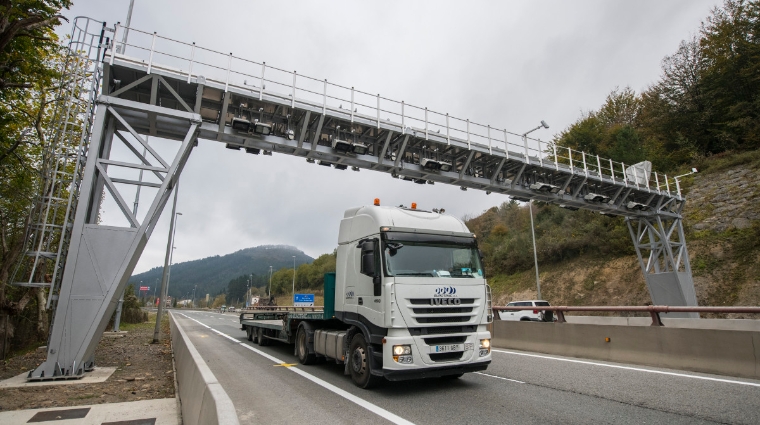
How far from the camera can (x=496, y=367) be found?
9.43 m

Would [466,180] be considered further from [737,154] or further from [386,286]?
[737,154]

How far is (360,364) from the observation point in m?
7.48

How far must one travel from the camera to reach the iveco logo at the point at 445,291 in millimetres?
7066

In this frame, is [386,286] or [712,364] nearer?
[386,286]

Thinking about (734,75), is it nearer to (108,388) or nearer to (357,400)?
(357,400)

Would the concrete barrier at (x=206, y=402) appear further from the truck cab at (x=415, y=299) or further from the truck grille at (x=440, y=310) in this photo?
the truck grille at (x=440, y=310)

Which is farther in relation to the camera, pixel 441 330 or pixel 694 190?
pixel 694 190

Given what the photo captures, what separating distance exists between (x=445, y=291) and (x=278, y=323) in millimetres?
7776

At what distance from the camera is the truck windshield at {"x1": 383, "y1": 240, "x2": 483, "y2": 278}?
7148 millimetres

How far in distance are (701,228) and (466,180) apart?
797 inches

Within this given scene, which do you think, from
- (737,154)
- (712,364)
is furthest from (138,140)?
(737,154)

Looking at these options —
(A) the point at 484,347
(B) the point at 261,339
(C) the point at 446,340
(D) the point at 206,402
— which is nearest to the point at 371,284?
(C) the point at 446,340

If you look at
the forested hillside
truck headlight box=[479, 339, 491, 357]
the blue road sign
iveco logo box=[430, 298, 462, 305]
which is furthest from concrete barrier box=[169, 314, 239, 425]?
the forested hillside

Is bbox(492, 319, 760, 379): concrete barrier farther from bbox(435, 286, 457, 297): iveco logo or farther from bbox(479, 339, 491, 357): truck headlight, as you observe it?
bbox(435, 286, 457, 297): iveco logo
